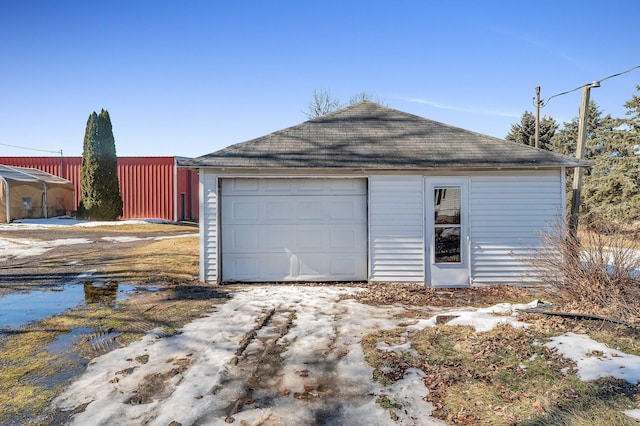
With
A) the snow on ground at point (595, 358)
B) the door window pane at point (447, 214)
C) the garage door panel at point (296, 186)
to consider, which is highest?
the garage door panel at point (296, 186)

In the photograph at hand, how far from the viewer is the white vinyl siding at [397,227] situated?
8125mm

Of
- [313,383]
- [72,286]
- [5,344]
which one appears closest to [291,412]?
[313,383]

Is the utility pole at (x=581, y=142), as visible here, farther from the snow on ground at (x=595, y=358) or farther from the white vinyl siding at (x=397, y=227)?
the snow on ground at (x=595, y=358)

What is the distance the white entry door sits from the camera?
811 centimetres

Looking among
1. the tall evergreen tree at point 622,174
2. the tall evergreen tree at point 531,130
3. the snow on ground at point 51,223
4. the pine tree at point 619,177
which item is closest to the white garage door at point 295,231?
the pine tree at point 619,177

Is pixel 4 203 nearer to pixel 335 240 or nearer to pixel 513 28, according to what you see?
pixel 335 240

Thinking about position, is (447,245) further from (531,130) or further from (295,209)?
(531,130)

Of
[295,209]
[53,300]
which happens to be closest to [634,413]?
[295,209]

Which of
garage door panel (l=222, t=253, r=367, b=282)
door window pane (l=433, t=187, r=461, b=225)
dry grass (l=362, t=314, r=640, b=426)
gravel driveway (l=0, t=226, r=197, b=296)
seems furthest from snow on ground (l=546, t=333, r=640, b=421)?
gravel driveway (l=0, t=226, r=197, b=296)

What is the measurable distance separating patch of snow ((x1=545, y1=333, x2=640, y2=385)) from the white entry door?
3.81 m

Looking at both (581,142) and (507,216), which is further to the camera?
(581,142)

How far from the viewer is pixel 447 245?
8188 millimetres

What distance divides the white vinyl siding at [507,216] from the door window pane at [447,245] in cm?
31

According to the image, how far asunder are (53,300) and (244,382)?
5.41m
